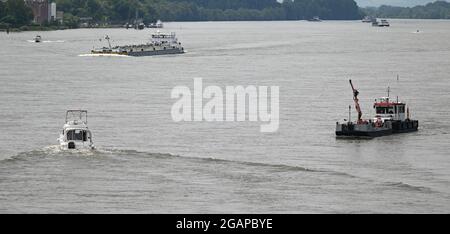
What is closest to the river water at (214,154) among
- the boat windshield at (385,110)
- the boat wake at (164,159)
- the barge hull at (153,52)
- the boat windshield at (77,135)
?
the boat wake at (164,159)

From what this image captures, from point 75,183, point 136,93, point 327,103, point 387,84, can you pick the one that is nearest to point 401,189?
point 75,183

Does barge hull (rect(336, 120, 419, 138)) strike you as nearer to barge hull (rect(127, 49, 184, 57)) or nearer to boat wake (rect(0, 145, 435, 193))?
boat wake (rect(0, 145, 435, 193))

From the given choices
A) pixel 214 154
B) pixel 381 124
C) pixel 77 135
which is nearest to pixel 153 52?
pixel 381 124

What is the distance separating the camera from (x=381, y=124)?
189 feet

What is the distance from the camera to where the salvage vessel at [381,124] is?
55.6 metres

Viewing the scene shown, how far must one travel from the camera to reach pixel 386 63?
11731 centimetres

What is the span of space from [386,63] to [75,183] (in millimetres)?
78884

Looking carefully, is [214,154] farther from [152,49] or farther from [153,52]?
[152,49]

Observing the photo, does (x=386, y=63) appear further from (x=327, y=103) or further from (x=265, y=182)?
(x=265, y=182)

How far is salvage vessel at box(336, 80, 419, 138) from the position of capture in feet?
182

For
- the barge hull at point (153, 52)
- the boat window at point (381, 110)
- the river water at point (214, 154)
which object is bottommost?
the river water at point (214, 154)

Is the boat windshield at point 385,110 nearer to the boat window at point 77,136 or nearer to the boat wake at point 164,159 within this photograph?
the boat wake at point 164,159

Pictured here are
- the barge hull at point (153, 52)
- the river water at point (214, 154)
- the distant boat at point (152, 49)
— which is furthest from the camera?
the distant boat at point (152, 49)

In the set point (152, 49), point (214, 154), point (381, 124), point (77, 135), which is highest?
point (152, 49)
